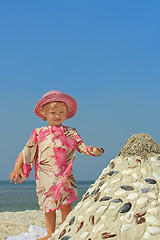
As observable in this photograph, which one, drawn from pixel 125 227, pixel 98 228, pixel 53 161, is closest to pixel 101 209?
pixel 98 228

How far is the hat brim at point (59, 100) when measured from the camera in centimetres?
457

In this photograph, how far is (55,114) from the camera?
4582 millimetres

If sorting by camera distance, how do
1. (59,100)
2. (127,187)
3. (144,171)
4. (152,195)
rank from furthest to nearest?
(59,100), (144,171), (127,187), (152,195)

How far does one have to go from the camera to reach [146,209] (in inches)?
103

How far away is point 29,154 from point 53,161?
444 mm

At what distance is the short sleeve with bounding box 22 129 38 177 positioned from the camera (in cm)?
464

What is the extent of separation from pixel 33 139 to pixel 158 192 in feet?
7.93

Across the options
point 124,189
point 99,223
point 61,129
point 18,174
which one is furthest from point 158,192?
point 18,174

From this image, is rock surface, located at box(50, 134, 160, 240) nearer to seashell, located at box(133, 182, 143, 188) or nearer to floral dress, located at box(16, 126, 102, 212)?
seashell, located at box(133, 182, 143, 188)

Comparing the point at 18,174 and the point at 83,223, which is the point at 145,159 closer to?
the point at 83,223

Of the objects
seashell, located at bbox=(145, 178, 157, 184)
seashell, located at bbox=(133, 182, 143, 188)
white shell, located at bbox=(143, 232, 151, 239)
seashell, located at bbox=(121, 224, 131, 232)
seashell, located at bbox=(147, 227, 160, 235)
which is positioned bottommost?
white shell, located at bbox=(143, 232, 151, 239)

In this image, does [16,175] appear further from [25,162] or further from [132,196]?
[132,196]

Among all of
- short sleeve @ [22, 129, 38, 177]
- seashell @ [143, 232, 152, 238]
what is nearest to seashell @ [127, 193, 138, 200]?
seashell @ [143, 232, 152, 238]

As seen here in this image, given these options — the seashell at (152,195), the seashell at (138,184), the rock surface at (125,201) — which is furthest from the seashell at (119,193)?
the seashell at (152,195)
